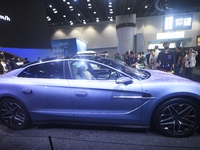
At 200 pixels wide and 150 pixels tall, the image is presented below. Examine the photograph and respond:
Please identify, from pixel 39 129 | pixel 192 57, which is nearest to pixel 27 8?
pixel 39 129

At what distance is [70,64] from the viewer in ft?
7.63

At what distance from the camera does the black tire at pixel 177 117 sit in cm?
199

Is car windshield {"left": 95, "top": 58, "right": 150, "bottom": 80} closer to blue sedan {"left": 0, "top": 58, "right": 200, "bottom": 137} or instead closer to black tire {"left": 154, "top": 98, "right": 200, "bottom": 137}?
blue sedan {"left": 0, "top": 58, "right": 200, "bottom": 137}

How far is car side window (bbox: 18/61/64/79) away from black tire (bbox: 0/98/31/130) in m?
0.55

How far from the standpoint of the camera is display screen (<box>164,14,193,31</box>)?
14.7 meters

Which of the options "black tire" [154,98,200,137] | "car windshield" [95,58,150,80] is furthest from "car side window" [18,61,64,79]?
"black tire" [154,98,200,137]

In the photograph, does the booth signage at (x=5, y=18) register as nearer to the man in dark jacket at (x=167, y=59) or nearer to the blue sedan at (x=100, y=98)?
the blue sedan at (x=100, y=98)

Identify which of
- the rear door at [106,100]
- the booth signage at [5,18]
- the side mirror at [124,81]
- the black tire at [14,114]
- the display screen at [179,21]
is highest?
the display screen at [179,21]

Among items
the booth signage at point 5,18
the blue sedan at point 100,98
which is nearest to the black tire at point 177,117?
the blue sedan at point 100,98

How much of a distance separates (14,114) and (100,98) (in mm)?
1708

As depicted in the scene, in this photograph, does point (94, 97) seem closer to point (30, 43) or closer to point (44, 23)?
point (30, 43)

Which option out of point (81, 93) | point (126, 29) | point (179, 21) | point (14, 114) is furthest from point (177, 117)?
point (179, 21)

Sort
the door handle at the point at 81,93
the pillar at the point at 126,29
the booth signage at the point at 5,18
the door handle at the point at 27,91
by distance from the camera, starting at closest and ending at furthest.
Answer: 1. the door handle at the point at 81,93
2. the door handle at the point at 27,91
3. the booth signage at the point at 5,18
4. the pillar at the point at 126,29

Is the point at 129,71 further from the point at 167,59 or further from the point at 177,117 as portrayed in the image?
the point at 167,59
